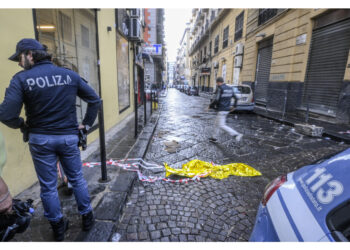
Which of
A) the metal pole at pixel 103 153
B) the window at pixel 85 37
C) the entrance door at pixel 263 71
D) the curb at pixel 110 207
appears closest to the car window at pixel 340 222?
the curb at pixel 110 207

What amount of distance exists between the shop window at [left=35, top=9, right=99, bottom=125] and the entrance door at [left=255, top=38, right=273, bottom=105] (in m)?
10.1

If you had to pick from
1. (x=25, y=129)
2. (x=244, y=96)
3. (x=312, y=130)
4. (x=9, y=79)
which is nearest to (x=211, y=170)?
(x=25, y=129)

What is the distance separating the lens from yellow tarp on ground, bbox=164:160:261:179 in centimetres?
327

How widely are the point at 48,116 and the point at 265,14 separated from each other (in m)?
13.9

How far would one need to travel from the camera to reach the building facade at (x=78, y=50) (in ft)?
7.85

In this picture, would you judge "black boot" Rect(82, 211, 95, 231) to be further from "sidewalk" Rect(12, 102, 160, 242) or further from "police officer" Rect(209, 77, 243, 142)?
"police officer" Rect(209, 77, 243, 142)

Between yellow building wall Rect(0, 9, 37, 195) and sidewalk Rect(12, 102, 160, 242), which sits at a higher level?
yellow building wall Rect(0, 9, 37, 195)

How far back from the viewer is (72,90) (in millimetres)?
1745

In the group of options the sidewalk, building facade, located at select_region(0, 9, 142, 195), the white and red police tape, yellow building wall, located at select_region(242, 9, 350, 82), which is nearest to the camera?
the sidewalk

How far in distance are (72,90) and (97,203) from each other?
4.56ft

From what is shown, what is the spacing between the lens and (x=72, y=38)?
4168 mm

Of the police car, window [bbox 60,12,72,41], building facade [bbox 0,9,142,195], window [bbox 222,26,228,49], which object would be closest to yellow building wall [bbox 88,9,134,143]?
building facade [bbox 0,9,142,195]

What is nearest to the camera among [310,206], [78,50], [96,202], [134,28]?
[310,206]

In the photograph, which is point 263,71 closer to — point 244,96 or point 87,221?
point 244,96
